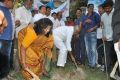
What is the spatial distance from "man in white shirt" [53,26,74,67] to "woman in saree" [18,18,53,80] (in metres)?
0.82

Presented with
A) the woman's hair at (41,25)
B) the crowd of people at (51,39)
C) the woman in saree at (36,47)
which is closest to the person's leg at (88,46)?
the crowd of people at (51,39)

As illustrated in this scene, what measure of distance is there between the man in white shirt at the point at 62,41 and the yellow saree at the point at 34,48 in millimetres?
854

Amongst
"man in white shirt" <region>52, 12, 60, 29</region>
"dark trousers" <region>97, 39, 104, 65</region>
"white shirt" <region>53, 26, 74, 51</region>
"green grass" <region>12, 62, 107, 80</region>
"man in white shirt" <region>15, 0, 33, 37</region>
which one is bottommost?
"green grass" <region>12, 62, 107, 80</region>

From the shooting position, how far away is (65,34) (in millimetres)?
9820

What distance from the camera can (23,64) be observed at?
815 cm

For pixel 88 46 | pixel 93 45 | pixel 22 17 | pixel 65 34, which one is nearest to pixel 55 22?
pixel 65 34

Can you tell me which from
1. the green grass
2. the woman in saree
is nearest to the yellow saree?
the woman in saree

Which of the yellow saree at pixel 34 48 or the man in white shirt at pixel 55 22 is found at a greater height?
the man in white shirt at pixel 55 22

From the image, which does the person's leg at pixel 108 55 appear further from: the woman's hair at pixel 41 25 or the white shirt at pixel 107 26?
the woman's hair at pixel 41 25

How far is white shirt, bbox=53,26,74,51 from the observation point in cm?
973

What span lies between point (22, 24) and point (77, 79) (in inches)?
66.8

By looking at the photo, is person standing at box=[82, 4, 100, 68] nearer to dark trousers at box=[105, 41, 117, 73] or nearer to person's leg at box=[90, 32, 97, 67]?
person's leg at box=[90, 32, 97, 67]

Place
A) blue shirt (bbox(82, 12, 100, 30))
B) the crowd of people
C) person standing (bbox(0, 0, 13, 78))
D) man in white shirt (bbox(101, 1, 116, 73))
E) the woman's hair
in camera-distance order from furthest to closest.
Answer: blue shirt (bbox(82, 12, 100, 30)), man in white shirt (bbox(101, 1, 116, 73)), the woman's hair, the crowd of people, person standing (bbox(0, 0, 13, 78))

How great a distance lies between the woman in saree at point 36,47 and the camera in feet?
26.9
